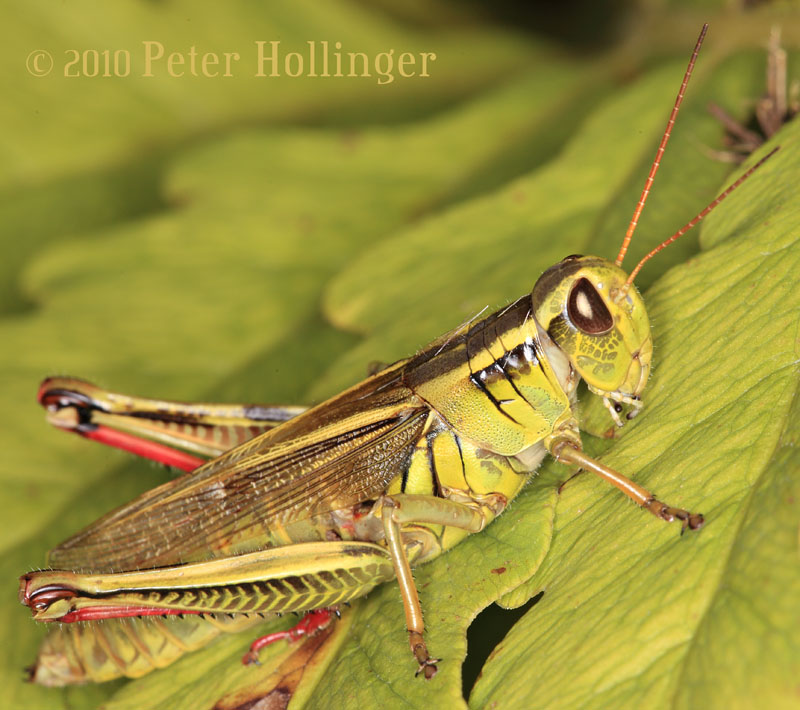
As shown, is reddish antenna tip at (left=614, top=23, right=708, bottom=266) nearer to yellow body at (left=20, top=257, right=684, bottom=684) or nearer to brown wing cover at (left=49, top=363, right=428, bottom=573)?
yellow body at (left=20, top=257, right=684, bottom=684)

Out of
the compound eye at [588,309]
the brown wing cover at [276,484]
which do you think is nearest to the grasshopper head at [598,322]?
the compound eye at [588,309]

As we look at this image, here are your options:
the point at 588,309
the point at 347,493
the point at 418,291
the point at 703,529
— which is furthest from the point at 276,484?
the point at 703,529

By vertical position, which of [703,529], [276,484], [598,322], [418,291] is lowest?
[703,529]

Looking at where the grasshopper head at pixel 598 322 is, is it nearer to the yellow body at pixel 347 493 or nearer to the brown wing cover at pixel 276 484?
the yellow body at pixel 347 493

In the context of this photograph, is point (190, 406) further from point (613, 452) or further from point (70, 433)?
point (613, 452)

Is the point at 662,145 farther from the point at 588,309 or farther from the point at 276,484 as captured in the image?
the point at 276,484

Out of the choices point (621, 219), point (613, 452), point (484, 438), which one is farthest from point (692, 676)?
point (621, 219)

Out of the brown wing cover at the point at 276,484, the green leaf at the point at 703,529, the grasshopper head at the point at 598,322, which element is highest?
the brown wing cover at the point at 276,484
